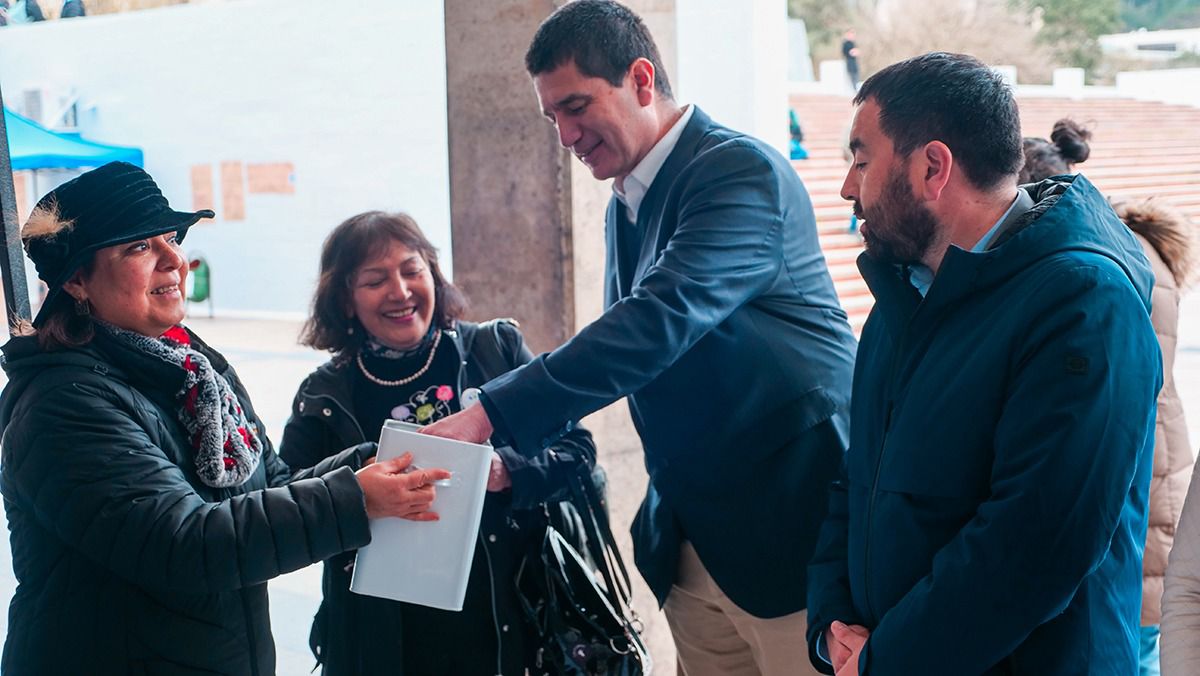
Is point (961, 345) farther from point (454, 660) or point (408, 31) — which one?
point (408, 31)

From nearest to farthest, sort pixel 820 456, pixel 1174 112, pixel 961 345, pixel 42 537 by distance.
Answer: pixel 961 345
pixel 42 537
pixel 820 456
pixel 1174 112

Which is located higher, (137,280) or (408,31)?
(408,31)

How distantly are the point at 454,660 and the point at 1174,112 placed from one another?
10001 mm

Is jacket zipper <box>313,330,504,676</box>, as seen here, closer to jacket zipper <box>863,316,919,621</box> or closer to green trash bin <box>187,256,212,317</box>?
jacket zipper <box>863,316,919,621</box>

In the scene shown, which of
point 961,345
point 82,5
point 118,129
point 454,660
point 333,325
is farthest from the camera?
point 118,129

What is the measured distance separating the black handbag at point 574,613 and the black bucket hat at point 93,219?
3.32 ft

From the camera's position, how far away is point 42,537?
1700 mm

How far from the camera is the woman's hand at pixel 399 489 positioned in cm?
175

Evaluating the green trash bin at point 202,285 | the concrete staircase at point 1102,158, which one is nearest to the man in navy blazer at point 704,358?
the concrete staircase at point 1102,158

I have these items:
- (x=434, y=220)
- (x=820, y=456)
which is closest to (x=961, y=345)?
(x=820, y=456)

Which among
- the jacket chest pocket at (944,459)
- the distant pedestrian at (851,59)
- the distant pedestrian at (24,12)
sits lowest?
the jacket chest pocket at (944,459)

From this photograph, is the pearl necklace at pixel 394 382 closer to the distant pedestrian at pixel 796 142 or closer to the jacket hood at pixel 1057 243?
the jacket hood at pixel 1057 243

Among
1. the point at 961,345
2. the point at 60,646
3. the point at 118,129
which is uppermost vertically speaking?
the point at 118,129

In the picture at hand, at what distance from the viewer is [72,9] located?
311cm
